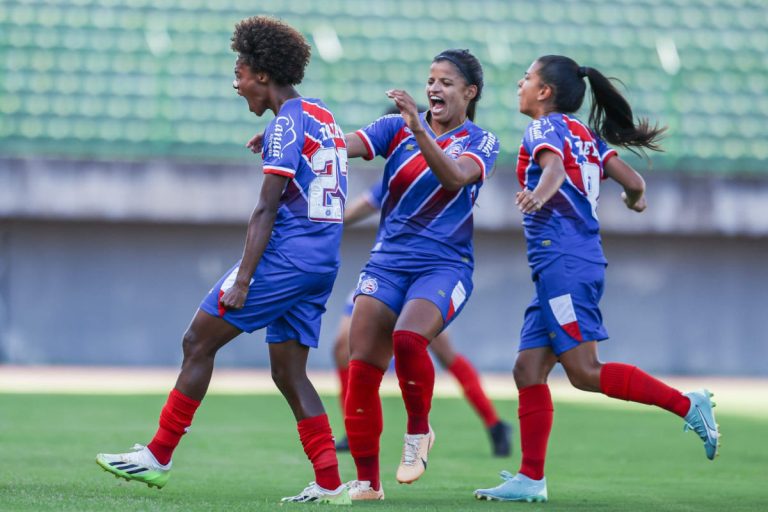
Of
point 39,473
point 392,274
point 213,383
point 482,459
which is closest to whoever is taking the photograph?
point 392,274

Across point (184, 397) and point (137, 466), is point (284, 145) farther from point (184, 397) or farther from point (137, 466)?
point (137, 466)

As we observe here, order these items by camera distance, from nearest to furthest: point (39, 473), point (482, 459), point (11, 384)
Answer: point (39, 473)
point (482, 459)
point (11, 384)

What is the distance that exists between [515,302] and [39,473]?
965cm

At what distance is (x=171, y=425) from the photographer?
16.8 feet

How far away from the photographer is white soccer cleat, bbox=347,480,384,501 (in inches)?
219

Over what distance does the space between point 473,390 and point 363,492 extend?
2.53 m

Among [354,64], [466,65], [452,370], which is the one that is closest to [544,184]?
[466,65]

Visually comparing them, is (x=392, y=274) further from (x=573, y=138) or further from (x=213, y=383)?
(x=213, y=383)

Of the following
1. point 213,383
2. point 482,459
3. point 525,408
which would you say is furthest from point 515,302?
point 525,408

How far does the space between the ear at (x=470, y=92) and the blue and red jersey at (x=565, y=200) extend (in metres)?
0.33

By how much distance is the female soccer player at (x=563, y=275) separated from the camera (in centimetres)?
557

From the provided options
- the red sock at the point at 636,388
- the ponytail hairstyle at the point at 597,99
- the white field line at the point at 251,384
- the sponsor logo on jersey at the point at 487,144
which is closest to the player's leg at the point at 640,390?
the red sock at the point at 636,388

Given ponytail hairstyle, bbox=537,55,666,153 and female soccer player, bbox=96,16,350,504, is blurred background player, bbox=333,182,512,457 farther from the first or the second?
female soccer player, bbox=96,16,350,504

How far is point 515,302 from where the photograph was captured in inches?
599
